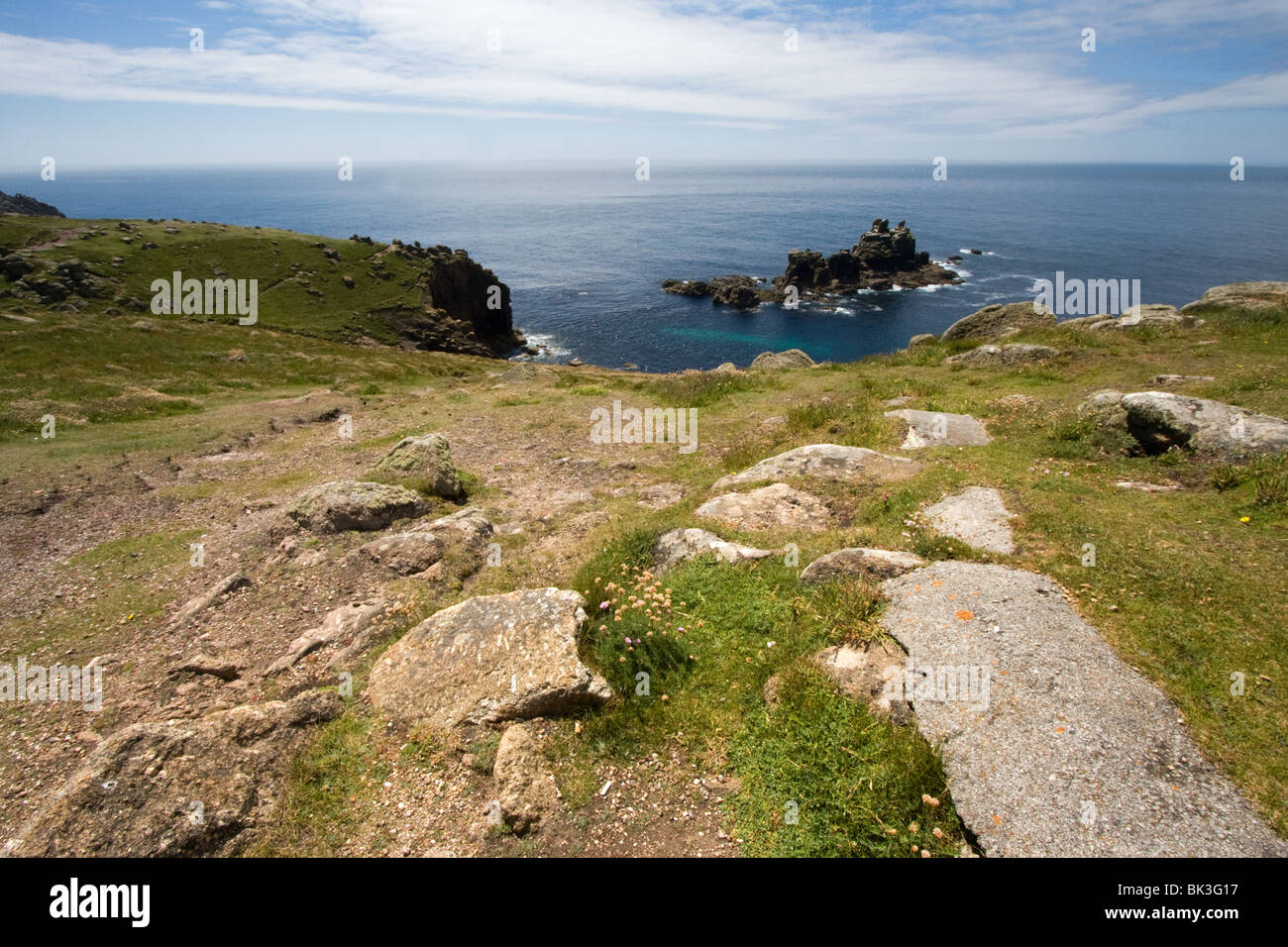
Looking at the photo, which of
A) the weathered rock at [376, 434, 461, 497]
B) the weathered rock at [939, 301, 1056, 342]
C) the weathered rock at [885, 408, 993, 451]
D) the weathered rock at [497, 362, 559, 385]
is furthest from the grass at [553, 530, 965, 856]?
the weathered rock at [497, 362, 559, 385]

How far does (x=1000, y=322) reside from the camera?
120 feet

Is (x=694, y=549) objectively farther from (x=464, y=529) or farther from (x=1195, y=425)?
(x=1195, y=425)

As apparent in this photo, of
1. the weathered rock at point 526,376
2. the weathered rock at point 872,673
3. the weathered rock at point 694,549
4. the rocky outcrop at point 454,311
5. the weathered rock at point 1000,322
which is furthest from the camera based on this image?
the rocky outcrop at point 454,311

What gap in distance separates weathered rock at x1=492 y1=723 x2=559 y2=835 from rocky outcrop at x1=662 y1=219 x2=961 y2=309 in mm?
112956

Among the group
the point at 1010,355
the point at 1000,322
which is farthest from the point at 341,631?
the point at 1000,322

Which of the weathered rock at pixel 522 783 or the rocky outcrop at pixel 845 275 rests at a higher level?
the rocky outcrop at pixel 845 275

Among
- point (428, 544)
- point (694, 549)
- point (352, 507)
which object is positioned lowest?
point (428, 544)

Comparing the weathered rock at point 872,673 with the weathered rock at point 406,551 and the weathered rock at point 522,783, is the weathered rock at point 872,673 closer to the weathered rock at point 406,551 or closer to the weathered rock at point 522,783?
the weathered rock at point 522,783

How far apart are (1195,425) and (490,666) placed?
17.2 metres

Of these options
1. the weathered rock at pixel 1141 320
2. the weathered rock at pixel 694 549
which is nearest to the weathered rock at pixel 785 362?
the weathered rock at pixel 1141 320

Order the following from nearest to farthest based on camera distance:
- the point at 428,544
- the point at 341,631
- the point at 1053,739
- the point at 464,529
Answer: the point at 1053,739
the point at 341,631
the point at 428,544
the point at 464,529

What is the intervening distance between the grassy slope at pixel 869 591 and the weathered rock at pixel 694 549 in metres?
0.42

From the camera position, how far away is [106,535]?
1645 centimetres

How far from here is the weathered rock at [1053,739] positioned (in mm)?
5836
